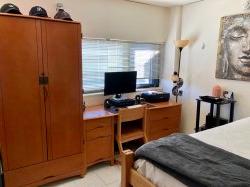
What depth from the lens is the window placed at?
3.04 m

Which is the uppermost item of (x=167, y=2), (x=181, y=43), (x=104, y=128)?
(x=167, y=2)

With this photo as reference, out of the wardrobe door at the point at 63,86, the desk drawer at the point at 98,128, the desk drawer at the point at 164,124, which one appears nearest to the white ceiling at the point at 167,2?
the wardrobe door at the point at 63,86

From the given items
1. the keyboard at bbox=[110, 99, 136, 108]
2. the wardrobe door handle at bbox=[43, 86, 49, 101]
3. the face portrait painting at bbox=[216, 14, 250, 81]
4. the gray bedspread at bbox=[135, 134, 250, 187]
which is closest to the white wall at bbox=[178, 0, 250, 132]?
the face portrait painting at bbox=[216, 14, 250, 81]

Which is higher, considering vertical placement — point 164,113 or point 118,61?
point 118,61

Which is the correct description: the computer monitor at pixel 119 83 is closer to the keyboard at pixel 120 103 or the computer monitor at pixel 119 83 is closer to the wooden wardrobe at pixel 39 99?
the keyboard at pixel 120 103

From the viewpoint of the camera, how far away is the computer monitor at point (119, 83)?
116 inches

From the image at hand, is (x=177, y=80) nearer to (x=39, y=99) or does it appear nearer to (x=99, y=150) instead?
(x=99, y=150)

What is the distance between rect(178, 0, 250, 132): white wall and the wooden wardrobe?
1.97 m

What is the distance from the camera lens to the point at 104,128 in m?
2.64

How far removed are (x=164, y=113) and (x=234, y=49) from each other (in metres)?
1.31

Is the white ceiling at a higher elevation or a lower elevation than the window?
higher

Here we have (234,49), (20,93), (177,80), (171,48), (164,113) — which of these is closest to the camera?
(20,93)

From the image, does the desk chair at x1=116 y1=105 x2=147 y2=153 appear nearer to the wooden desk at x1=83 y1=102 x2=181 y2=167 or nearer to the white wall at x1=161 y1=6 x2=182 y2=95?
the wooden desk at x1=83 y1=102 x2=181 y2=167

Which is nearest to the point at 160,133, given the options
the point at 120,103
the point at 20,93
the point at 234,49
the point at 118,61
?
the point at 120,103
